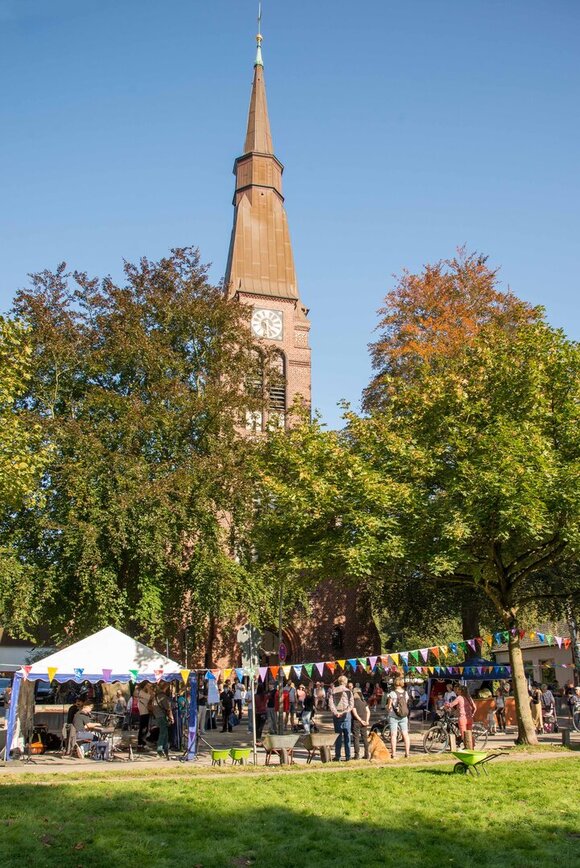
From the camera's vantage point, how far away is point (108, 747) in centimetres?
1812

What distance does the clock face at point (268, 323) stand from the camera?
49.4m

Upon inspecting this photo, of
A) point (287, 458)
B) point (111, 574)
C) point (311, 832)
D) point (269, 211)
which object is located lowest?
point (311, 832)

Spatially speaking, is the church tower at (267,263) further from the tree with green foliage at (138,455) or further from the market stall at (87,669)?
the market stall at (87,669)

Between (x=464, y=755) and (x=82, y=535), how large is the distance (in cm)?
1616

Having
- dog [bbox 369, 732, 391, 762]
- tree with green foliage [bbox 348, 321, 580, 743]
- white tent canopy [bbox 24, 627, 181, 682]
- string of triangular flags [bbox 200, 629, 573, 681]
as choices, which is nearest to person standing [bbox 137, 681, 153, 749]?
string of triangular flags [bbox 200, 629, 573, 681]

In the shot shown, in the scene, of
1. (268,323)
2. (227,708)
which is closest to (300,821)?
(227,708)

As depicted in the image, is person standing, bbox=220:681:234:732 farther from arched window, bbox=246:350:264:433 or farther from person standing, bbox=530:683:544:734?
arched window, bbox=246:350:264:433

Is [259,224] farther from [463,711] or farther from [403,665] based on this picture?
[463,711]

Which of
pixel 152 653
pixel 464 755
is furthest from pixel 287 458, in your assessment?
pixel 464 755

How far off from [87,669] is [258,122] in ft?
160

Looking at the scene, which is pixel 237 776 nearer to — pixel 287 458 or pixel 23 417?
pixel 287 458

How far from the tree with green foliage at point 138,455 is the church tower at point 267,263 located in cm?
1352

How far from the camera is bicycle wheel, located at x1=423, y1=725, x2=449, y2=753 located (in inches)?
736

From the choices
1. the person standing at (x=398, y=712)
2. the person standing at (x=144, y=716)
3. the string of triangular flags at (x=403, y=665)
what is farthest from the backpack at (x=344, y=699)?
the person standing at (x=144, y=716)
